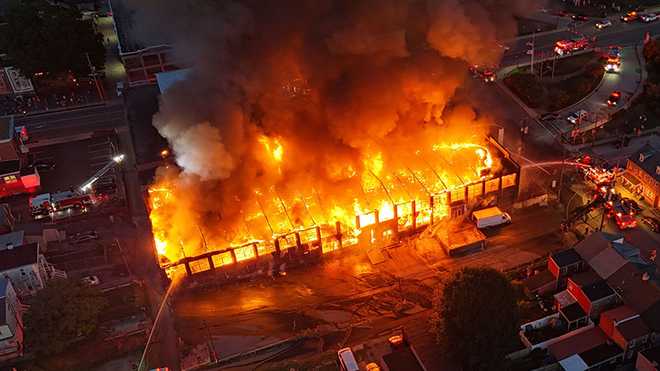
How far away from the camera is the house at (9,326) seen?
99.7 ft

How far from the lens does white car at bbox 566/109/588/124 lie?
46094mm

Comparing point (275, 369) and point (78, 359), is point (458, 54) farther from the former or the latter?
point (78, 359)

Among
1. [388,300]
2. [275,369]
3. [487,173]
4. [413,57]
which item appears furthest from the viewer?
[413,57]

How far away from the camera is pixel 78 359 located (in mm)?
31156

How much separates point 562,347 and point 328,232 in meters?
14.3

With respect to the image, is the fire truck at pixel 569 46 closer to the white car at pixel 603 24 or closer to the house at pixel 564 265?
the white car at pixel 603 24

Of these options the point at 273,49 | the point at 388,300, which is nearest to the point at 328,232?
the point at 388,300

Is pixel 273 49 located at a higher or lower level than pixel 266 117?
higher

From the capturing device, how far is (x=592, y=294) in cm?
2964

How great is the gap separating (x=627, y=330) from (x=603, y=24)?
1629 inches

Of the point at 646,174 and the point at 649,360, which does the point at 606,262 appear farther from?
the point at 646,174

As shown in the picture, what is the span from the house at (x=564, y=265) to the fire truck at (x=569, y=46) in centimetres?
2876

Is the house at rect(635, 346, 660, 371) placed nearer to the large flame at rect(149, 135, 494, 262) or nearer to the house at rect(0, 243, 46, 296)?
the large flame at rect(149, 135, 494, 262)

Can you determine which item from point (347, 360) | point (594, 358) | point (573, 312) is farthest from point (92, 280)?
point (594, 358)
